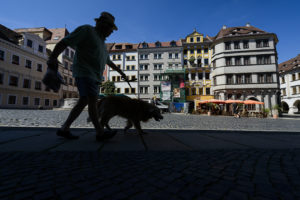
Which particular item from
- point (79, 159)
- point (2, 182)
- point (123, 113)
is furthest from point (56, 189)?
point (123, 113)

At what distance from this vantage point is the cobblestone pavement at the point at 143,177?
83 centimetres

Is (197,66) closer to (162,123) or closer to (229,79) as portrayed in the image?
(229,79)

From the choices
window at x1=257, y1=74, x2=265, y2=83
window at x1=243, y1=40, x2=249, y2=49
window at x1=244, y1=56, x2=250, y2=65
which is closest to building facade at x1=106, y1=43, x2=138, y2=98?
window at x1=244, y1=56, x2=250, y2=65

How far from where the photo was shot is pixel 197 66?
31.8 meters

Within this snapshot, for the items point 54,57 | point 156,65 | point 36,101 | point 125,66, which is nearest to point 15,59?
point 36,101

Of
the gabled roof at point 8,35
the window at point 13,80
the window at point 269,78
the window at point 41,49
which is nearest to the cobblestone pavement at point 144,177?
the window at point 13,80

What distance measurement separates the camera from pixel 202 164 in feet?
4.52

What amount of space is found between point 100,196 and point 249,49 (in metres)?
→ 31.7

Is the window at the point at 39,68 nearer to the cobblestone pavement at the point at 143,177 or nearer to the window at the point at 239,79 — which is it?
the cobblestone pavement at the point at 143,177

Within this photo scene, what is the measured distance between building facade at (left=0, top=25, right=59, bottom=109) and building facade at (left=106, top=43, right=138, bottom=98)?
44.3 ft

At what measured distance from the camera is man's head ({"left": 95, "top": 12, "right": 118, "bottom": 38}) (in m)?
2.36

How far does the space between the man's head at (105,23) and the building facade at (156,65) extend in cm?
2963

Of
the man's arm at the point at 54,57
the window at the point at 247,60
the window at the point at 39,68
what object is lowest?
the man's arm at the point at 54,57

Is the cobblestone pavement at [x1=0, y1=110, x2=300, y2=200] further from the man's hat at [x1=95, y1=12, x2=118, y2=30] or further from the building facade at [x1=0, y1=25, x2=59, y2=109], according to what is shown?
the building facade at [x1=0, y1=25, x2=59, y2=109]
